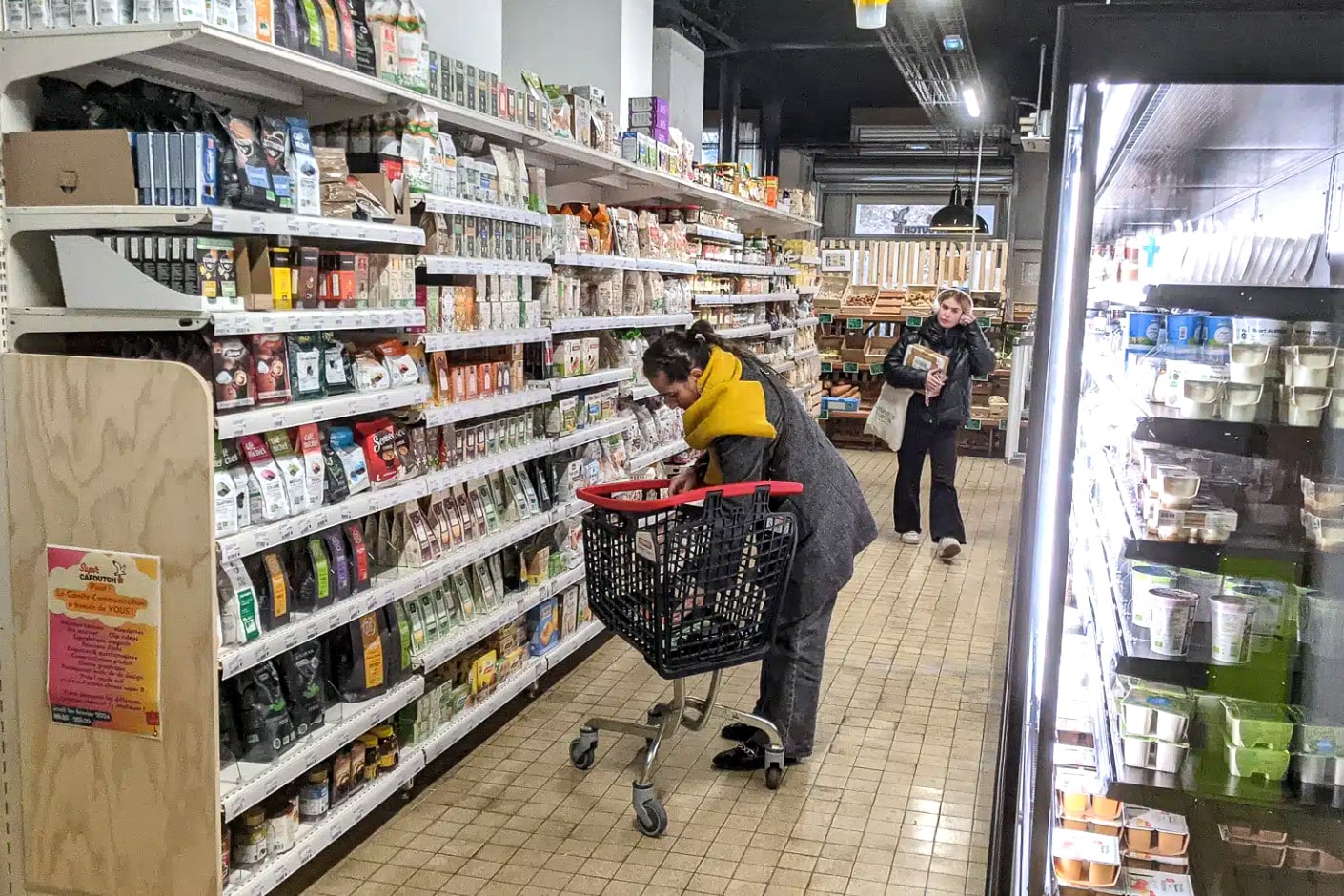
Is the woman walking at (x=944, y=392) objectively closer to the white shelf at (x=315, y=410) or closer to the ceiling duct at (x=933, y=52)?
the ceiling duct at (x=933, y=52)

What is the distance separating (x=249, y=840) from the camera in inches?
123

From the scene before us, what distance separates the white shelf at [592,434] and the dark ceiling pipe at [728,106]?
26.7ft

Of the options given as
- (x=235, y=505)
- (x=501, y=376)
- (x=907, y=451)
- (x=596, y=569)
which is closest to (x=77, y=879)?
(x=235, y=505)

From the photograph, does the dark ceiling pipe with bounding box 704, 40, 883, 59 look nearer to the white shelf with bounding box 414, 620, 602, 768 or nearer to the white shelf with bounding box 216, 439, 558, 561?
the white shelf with bounding box 414, 620, 602, 768

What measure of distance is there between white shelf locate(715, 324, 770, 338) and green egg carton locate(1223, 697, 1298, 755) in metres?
5.37

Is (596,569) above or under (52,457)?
under

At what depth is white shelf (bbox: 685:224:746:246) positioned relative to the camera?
7110 mm

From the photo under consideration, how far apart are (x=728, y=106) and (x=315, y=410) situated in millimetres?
11114

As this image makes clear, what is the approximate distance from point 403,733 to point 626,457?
2.22 metres

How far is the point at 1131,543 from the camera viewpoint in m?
2.63

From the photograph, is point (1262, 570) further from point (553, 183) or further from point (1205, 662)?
point (553, 183)

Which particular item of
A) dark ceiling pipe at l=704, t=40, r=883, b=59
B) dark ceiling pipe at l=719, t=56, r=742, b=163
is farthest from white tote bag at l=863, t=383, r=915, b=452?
dark ceiling pipe at l=704, t=40, r=883, b=59

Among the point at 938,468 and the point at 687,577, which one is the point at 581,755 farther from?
the point at 938,468

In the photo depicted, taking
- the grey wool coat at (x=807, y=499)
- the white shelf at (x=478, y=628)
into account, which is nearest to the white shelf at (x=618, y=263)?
the grey wool coat at (x=807, y=499)
